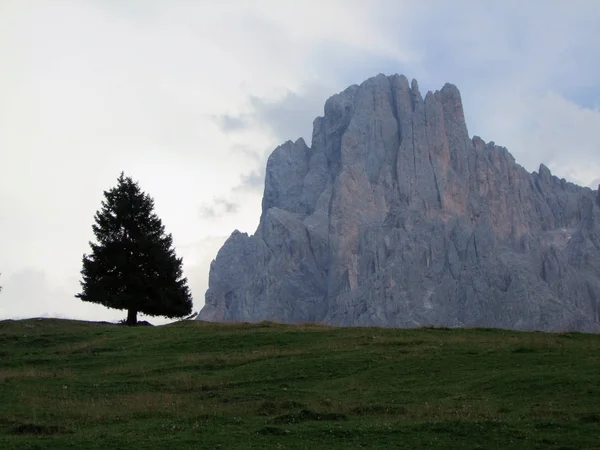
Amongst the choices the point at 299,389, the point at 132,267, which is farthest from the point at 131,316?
the point at 299,389

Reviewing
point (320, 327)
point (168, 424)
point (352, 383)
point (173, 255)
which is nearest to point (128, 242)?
point (173, 255)

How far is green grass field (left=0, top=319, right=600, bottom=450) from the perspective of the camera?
20.9 m

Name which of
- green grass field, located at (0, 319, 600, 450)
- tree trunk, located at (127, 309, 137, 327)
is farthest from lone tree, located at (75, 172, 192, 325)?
green grass field, located at (0, 319, 600, 450)

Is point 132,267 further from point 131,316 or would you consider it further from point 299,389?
point 299,389

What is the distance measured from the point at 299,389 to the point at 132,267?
29809 mm

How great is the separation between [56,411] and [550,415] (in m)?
14.3

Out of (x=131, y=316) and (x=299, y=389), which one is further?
(x=131, y=316)

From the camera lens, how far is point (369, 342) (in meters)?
38.2

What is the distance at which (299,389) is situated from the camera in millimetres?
28938

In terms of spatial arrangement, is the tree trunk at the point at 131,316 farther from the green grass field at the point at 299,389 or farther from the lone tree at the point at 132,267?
the green grass field at the point at 299,389

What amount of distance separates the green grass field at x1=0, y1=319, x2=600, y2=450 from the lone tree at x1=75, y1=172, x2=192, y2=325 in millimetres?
11408

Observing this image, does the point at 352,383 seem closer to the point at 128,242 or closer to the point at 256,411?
the point at 256,411

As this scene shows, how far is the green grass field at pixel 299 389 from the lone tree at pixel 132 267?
11.4 metres

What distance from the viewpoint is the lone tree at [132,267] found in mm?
55781
